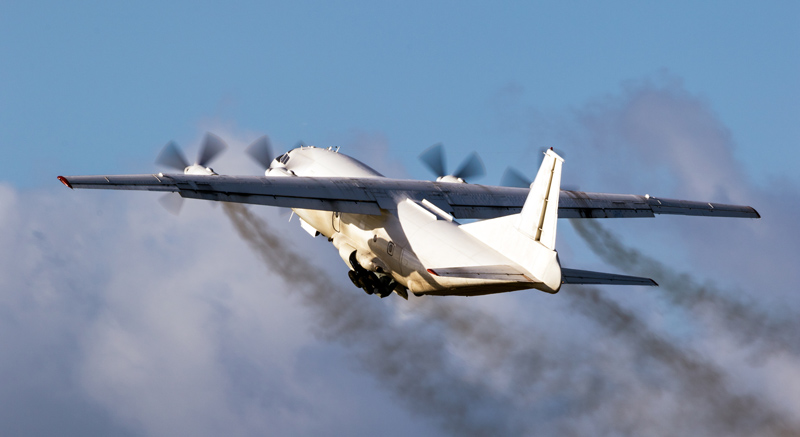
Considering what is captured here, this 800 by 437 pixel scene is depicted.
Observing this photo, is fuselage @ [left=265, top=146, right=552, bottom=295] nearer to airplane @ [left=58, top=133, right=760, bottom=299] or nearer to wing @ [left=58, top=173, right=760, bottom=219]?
airplane @ [left=58, top=133, right=760, bottom=299]

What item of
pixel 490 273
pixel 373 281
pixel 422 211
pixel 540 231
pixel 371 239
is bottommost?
pixel 490 273

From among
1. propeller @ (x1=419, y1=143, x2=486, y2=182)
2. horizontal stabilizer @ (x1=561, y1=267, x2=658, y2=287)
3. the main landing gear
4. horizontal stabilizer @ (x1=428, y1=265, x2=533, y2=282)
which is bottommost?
horizontal stabilizer @ (x1=428, y1=265, x2=533, y2=282)

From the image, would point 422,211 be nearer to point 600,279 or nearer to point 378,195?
point 378,195

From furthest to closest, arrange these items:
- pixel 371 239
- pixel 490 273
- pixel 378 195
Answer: pixel 378 195 → pixel 371 239 → pixel 490 273

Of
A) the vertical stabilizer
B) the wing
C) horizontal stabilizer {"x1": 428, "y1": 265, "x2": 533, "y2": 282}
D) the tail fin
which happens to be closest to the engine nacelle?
the wing

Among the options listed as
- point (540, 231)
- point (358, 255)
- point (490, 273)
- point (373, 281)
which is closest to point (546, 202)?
point (540, 231)

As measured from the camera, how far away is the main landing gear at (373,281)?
3856cm

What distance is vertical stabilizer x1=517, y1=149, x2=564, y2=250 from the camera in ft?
105

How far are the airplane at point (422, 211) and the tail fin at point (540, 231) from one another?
3cm

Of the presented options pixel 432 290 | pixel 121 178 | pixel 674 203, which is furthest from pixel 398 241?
pixel 674 203

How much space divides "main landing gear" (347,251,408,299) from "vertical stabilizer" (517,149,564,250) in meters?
7.42

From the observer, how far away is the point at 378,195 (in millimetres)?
39156

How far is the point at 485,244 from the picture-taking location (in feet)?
114

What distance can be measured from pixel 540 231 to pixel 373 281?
27.6ft
